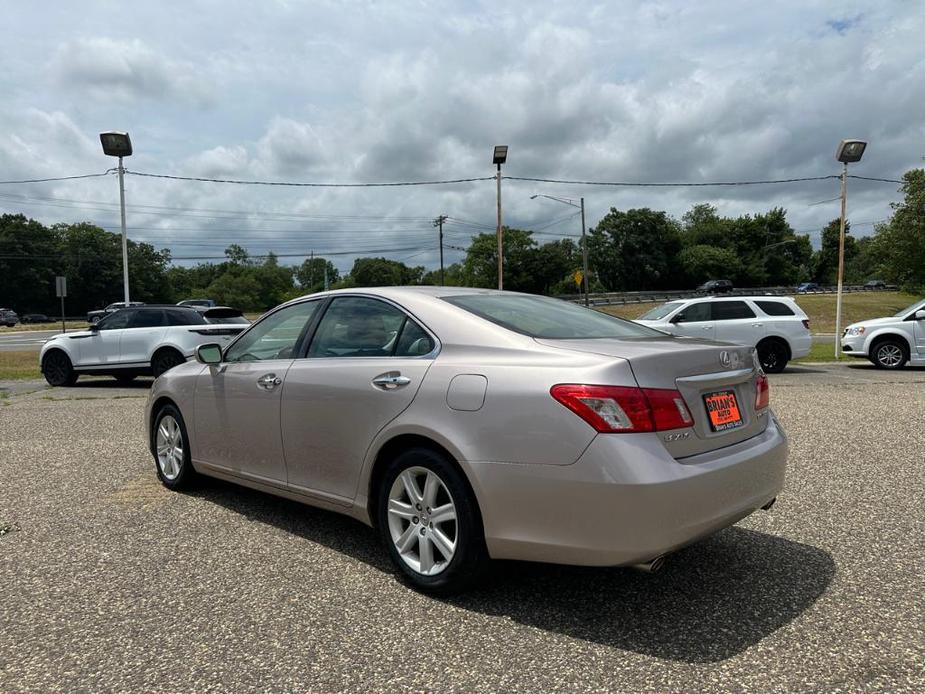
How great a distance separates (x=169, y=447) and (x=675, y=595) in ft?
12.5

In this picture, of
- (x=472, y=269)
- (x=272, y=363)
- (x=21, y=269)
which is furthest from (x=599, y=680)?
(x=472, y=269)

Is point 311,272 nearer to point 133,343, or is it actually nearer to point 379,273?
point 379,273

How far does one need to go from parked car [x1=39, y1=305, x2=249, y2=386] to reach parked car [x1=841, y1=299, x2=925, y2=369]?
1289 cm

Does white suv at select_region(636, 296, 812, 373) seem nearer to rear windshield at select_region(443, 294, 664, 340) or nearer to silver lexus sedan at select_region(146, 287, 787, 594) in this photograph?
rear windshield at select_region(443, 294, 664, 340)

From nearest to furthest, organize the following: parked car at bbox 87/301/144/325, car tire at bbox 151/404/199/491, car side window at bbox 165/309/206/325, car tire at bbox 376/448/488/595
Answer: car tire at bbox 376/448/488/595 → car tire at bbox 151/404/199/491 → car side window at bbox 165/309/206/325 → parked car at bbox 87/301/144/325

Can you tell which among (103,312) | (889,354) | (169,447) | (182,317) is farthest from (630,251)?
(169,447)

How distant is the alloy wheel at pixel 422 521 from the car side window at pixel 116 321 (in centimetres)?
1171

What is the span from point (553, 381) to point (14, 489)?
470 cm

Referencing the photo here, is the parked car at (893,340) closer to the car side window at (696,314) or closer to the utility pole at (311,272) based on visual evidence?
the car side window at (696,314)

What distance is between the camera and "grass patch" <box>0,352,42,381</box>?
1575cm

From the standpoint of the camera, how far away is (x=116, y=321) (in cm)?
1344

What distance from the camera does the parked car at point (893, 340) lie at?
14523mm

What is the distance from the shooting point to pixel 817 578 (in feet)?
11.5

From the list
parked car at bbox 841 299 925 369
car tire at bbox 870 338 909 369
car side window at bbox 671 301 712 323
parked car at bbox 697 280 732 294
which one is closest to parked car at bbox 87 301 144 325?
car side window at bbox 671 301 712 323
